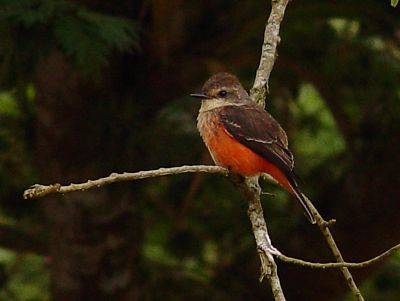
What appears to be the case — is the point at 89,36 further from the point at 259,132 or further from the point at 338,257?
the point at 338,257

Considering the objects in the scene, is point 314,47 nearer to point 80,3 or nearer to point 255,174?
point 80,3

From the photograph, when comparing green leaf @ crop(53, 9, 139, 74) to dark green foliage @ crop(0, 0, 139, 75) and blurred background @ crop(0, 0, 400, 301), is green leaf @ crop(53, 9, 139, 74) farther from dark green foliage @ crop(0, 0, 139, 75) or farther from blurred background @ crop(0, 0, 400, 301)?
blurred background @ crop(0, 0, 400, 301)

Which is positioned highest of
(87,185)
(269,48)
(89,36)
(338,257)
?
(269,48)

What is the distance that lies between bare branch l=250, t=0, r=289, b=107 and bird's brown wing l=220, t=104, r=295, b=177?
19cm

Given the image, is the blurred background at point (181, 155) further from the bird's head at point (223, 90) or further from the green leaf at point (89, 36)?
the bird's head at point (223, 90)

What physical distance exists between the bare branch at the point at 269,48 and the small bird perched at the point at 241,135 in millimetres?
198

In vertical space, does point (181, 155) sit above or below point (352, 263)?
below

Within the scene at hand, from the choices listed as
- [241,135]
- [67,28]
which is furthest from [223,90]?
[67,28]

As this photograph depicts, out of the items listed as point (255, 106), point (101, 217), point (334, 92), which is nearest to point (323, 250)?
point (334, 92)

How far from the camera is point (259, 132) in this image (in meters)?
5.41

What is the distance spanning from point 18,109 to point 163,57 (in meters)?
1.45

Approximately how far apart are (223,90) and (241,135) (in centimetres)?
53

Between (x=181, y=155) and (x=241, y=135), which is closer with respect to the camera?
(x=241, y=135)

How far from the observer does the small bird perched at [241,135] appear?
16.7 feet
